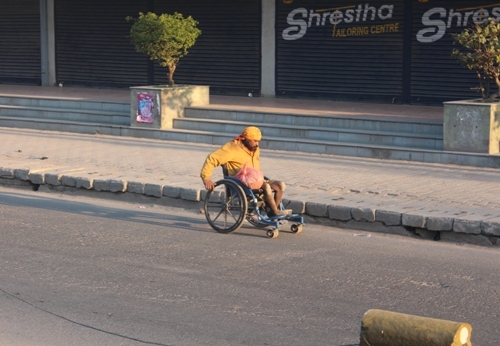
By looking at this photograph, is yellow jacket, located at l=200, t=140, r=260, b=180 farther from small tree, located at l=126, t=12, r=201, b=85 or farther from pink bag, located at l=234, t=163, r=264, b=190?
small tree, located at l=126, t=12, r=201, b=85

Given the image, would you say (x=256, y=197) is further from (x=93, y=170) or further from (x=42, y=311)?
(x=93, y=170)

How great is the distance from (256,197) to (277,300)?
8.38ft

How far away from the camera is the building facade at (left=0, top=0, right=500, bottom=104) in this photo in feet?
59.9

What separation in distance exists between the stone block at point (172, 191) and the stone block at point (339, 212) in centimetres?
215

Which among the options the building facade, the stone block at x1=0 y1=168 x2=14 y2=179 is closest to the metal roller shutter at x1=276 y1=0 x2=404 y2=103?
the building facade

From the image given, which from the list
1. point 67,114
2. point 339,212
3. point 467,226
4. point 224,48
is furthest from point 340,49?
point 467,226

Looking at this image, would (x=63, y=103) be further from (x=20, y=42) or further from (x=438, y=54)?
(x=438, y=54)

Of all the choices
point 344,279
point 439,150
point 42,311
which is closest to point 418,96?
point 439,150

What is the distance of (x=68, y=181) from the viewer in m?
12.7

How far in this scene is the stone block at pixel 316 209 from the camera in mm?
10586

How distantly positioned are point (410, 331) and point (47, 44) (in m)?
20.6

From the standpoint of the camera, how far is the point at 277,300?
→ 7305mm

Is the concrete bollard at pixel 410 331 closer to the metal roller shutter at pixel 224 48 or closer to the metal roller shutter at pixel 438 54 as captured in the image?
the metal roller shutter at pixel 438 54

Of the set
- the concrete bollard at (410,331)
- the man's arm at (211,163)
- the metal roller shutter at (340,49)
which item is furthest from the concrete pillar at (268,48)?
the concrete bollard at (410,331)
